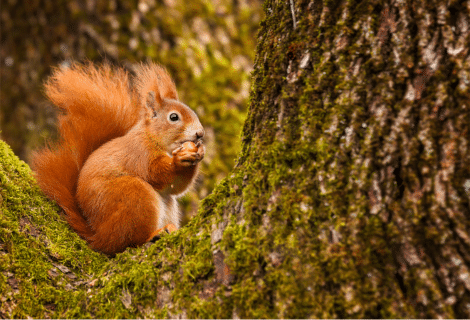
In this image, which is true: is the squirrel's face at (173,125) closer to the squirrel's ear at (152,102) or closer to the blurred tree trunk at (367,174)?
the squirrel's ear at (152,102)

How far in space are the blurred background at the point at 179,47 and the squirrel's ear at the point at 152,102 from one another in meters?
1.31

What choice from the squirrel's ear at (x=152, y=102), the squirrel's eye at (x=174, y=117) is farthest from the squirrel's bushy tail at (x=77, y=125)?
the squirrel's eye at (x=174, y=117)

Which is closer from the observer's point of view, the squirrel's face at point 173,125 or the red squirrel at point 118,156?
the red squirrel at point 118,156

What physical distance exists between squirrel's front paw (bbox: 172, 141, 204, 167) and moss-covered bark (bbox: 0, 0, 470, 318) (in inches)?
33.4

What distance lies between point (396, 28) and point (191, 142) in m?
1.30

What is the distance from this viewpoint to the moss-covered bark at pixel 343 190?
0.87 metres

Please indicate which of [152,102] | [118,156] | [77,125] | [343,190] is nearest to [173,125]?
[152,102]

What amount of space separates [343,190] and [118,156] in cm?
134

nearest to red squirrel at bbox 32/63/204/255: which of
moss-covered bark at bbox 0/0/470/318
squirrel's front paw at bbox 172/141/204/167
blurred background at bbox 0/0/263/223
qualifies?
squirrel's front paw at bbox 172/141/204/167

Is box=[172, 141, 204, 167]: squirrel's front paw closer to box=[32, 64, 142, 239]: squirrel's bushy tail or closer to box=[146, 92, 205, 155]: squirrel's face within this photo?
box=[146, 92, 205, 155]: squirrel's face

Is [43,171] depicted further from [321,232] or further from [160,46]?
[160,46]

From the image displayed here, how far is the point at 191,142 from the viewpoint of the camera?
6.83 ft

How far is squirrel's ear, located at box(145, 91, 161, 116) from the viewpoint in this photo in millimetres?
2217

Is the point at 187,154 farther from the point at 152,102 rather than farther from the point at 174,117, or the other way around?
the point at 152,102
